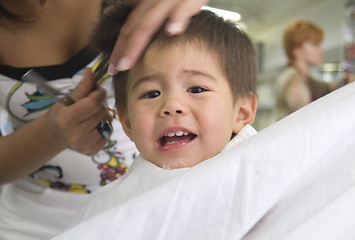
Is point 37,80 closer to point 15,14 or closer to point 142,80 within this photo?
point 142,80

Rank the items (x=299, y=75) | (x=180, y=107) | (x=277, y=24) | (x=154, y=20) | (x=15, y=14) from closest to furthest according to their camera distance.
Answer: (x=154, y=20) < (x=180, y=107) < (x=15, y=14) < (x=299, y=75) < (x=277, y=24)

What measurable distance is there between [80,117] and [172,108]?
26 centimetres

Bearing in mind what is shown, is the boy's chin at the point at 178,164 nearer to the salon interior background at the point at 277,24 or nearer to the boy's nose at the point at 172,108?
the boy's nose at the point at 172,108

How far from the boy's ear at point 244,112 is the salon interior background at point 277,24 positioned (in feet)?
10.6

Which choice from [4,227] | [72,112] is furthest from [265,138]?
[4,227]

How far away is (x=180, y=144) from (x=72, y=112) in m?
0.28

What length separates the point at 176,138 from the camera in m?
0.63

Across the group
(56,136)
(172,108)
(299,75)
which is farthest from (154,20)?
(299,75)

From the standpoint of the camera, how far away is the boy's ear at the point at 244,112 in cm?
72

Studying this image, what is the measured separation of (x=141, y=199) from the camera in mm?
414

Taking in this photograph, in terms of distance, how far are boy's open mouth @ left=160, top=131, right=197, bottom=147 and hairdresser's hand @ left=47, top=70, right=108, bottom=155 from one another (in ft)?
0.67

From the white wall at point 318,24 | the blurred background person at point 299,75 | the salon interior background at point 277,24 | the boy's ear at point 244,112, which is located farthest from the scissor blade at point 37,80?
the white wall at point 318,24

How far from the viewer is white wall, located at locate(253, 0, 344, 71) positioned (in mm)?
4457

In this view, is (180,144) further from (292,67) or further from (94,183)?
(292,67)
